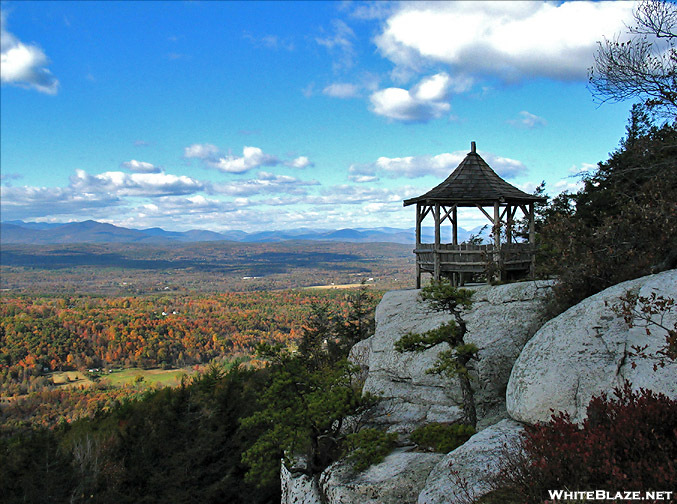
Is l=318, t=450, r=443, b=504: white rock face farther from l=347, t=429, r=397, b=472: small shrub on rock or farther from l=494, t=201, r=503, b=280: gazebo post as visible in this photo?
l=494, t=201, r=503, b=280: gazebo post

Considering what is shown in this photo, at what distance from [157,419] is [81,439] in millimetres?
5248

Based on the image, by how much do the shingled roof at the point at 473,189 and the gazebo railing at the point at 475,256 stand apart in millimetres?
1633

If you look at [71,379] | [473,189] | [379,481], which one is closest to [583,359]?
[379,481]

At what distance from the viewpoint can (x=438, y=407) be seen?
13102 millimetres

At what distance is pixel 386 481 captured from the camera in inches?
389

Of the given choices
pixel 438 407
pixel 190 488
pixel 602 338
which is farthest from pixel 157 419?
pixel 602 338

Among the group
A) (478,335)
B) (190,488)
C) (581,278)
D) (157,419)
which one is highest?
(581,278)

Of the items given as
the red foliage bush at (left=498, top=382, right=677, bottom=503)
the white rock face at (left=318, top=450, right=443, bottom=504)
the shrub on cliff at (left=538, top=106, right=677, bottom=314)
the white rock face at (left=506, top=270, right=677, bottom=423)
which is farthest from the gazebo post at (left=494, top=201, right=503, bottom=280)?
the red foliage bush at (left=498, top=382, right=677, bottom=503)

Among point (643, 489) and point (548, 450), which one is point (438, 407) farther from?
point (643, 489)

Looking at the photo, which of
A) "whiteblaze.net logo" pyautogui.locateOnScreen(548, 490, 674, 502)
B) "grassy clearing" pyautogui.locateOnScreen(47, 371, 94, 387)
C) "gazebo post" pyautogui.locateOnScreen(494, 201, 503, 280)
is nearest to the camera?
"whiteblaze.net logo" pyautogui.locateOnScreen(548, 490, 674, 502)

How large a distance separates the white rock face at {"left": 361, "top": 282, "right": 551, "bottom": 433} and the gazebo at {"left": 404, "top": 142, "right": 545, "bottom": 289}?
1378mm

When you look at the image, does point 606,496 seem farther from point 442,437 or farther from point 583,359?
point 442,437

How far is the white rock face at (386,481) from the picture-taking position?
9602 mm

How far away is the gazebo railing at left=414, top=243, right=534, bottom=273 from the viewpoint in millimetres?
16062
